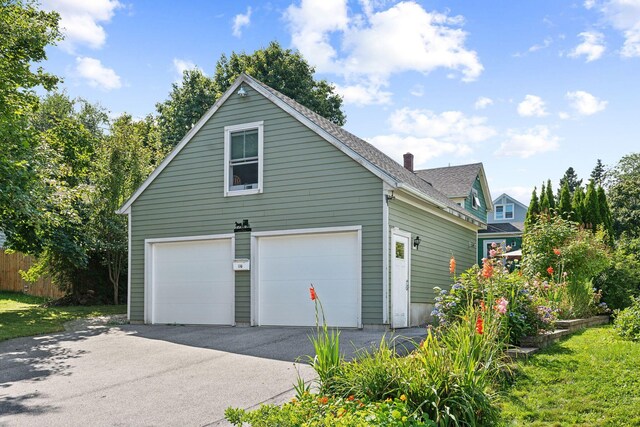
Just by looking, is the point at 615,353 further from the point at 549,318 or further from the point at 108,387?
the point at 108,387

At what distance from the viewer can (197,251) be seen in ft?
45.7

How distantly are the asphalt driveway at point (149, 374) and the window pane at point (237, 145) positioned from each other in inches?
166

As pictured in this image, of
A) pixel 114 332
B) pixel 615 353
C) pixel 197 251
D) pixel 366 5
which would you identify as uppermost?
pixel 366 5

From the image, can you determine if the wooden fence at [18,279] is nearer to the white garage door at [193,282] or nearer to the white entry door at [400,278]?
the white garage door at [193,282]

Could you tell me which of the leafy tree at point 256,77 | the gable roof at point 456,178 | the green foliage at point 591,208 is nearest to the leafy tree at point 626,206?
the gable roof at point 456,178

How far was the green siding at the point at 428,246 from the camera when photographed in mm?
12648

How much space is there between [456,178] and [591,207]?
10.5 metres

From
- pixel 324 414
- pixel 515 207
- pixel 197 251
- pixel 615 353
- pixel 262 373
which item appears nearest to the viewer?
pixel 324 414

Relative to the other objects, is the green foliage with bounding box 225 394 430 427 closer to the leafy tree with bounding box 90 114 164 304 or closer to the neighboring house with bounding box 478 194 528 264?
the leafy tree with bounding box 90 114 164 304

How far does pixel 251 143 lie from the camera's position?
13484mm

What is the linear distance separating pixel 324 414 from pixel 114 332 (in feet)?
30.8

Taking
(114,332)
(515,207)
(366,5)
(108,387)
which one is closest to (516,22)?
(366,5)

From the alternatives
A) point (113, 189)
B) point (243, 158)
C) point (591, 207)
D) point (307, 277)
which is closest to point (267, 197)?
point (243, 158)

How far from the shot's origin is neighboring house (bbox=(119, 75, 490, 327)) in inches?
465
